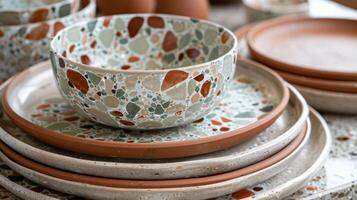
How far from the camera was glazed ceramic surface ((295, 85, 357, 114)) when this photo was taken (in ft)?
2.32

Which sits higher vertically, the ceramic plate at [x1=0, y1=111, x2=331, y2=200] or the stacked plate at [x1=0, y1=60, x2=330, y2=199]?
the stacked plate at [x1=0, y1=60, x2=330, y2=199]

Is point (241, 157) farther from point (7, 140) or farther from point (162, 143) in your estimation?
point (7, 140)

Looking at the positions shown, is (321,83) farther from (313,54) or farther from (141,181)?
(141,181)

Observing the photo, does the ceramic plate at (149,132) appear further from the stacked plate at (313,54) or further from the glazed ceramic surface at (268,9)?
the glazed ceramic surface at (268,9)

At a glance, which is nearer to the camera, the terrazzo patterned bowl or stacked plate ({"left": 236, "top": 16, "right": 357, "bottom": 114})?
the terrazzo patterned bowl

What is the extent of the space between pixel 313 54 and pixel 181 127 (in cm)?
31

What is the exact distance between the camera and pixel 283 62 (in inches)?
29.5

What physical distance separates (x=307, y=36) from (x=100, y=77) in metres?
0.45

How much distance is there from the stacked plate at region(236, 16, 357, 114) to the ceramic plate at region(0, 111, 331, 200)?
3.6 inches

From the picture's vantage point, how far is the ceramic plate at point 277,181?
540mm

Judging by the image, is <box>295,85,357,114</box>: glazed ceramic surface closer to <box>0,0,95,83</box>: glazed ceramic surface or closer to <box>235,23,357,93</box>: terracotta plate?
<box>235,23,357,93</box>: terracotta plate

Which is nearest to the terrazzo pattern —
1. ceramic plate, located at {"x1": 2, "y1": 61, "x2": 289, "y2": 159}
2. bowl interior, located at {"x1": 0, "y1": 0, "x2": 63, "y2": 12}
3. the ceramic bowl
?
ceramic plate, located at {"x1": 2, "y1": 61, "x2": 289, "y2": 159}

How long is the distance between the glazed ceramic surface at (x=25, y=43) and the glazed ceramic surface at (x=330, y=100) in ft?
0.98

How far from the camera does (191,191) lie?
515 millimetres
